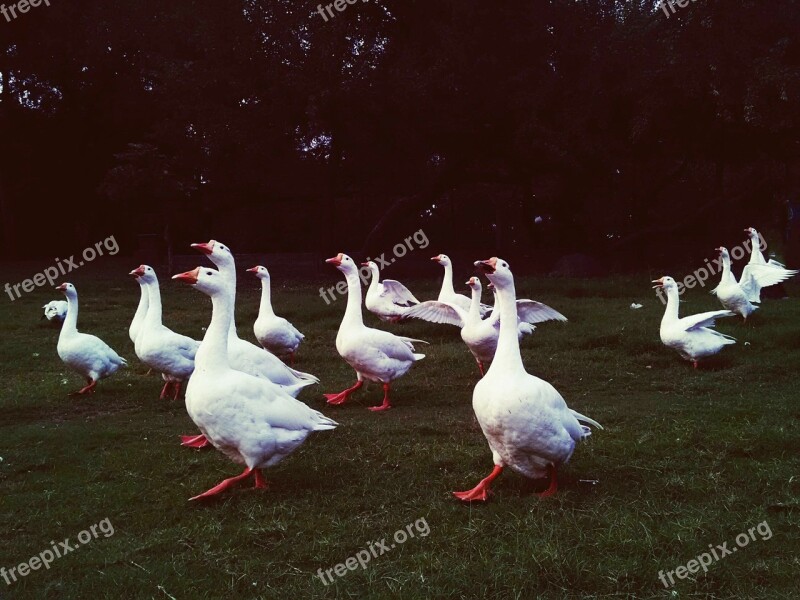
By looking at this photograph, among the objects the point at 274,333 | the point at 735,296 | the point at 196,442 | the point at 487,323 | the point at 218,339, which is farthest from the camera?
the point at 735,296

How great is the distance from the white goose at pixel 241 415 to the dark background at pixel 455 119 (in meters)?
11.8

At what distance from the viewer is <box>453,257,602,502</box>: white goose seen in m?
4.80

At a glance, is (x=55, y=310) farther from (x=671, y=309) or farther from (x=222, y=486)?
(x=671, y=309)

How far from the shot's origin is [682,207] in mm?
22234

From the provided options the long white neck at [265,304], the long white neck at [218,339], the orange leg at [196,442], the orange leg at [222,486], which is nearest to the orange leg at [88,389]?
the long white neck at [265,304]

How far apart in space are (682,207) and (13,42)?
65.5ft

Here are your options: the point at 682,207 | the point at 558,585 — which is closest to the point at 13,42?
the point at 682,207

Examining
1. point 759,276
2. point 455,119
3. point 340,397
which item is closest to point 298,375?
point 340,397

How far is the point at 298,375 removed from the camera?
7.41 meters

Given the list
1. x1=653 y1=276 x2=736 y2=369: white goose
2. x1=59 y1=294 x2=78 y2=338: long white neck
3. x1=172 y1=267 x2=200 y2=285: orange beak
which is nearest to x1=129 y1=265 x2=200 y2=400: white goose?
x1=59 y1=294 x2=78 y2=338: long white neck

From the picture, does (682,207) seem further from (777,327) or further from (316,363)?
(316,363)

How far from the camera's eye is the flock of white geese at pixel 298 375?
493cm

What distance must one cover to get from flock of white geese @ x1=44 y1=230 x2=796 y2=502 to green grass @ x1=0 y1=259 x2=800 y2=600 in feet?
0.88

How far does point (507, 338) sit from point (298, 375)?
279 centimetres
